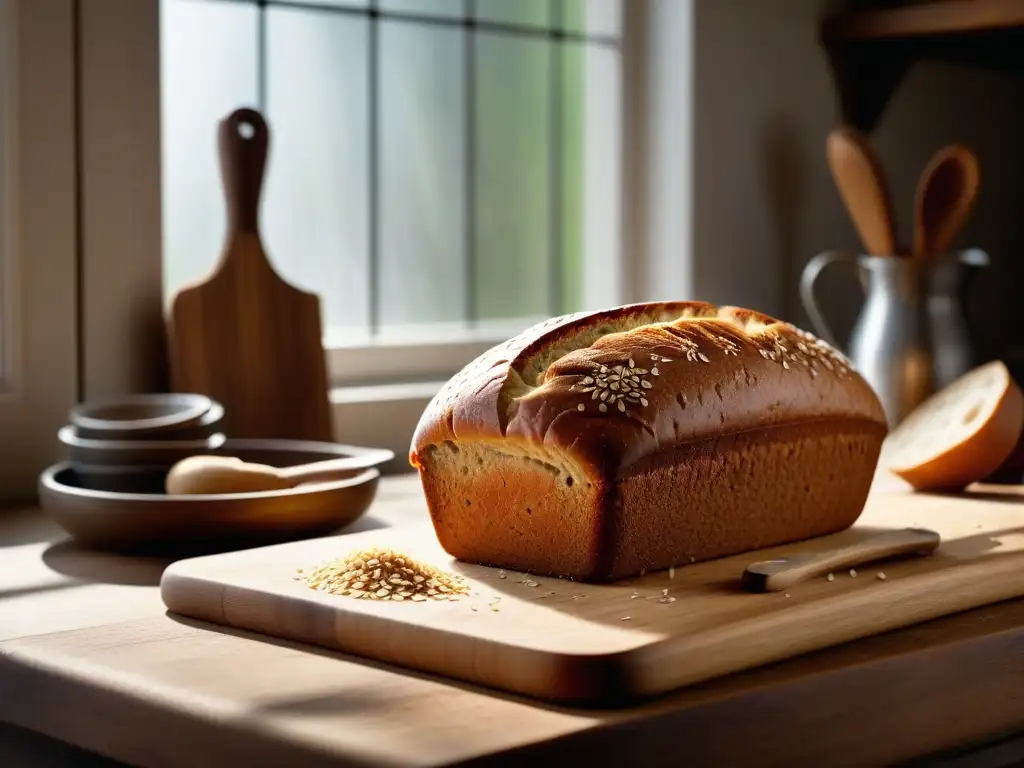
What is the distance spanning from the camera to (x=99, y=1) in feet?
4.60

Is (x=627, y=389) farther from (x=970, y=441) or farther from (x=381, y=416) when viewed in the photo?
(x=381, y=416)

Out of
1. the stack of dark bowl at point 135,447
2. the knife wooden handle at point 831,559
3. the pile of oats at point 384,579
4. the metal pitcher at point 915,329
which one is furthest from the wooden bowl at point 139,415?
the metal pitcher at point 915,329

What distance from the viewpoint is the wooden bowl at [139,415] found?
120 centimetres

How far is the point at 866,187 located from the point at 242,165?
2.77 ft

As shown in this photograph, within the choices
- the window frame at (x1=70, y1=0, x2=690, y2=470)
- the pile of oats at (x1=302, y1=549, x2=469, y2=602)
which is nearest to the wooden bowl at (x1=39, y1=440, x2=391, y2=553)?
the pile of oats at (x1=302, y1=549, x2=469, y2=602)

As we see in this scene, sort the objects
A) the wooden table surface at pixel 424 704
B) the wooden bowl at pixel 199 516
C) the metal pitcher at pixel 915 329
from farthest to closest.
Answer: the metal pitcher at pixel 915 329, the wooden bowl at pixel 199 516, the wooden table surface at pixel 424 704

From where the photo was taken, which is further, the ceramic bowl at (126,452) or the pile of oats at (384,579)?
the ceramic bowl at (126,452)

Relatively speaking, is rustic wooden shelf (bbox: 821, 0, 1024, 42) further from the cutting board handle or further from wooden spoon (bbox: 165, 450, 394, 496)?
wooden spoon (bbox: 165, 450, 394, 496)

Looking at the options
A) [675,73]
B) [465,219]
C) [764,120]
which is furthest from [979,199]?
[465,219]

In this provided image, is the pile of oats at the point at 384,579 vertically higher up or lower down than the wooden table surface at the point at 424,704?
higher up

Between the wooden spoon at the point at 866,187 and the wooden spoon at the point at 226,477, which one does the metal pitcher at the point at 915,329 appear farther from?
the wooden spoon at the point at 226,477

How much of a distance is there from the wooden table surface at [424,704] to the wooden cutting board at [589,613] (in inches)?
0.5

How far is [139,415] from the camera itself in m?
1.33

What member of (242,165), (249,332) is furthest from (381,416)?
(242,165)
